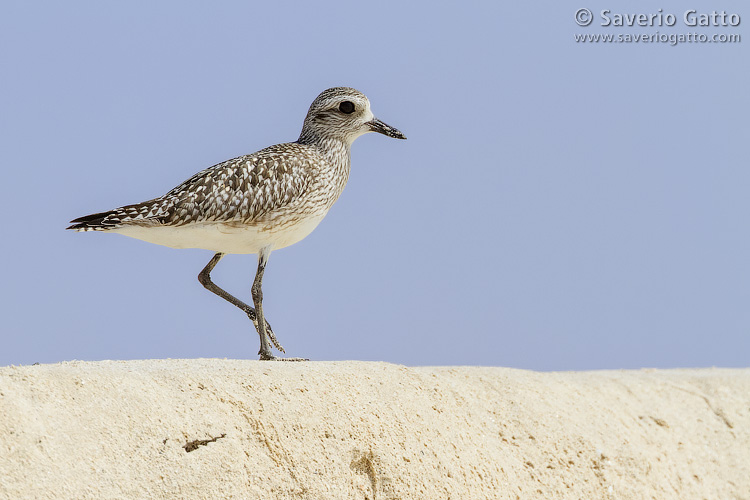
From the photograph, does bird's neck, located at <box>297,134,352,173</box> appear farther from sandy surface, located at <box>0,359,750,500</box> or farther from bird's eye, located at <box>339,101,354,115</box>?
sandy surface, located at <box>0,359,750,500</box>

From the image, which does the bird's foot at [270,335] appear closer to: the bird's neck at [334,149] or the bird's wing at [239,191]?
the bird's wing at [239,191]

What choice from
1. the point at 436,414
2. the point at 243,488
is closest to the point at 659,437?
the point at 436,414

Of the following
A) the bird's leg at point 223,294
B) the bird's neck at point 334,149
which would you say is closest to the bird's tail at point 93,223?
the bird's leg at point 223,294

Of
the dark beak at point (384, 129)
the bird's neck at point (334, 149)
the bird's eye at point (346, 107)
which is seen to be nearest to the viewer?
the bird's neck at point (334, 149)

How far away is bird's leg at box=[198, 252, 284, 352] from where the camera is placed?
9969 mm

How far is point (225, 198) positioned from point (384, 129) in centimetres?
229

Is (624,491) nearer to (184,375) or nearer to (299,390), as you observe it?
(299,390)

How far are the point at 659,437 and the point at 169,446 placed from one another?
249 inches

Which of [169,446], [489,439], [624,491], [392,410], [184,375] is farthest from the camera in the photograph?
[624,491]

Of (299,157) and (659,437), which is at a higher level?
(299,157)

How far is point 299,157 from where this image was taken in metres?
9.85

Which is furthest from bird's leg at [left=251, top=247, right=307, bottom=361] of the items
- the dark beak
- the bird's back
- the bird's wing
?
the dark beak

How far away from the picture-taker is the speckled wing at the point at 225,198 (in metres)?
9.18

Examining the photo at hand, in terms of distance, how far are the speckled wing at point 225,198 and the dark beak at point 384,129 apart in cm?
127
